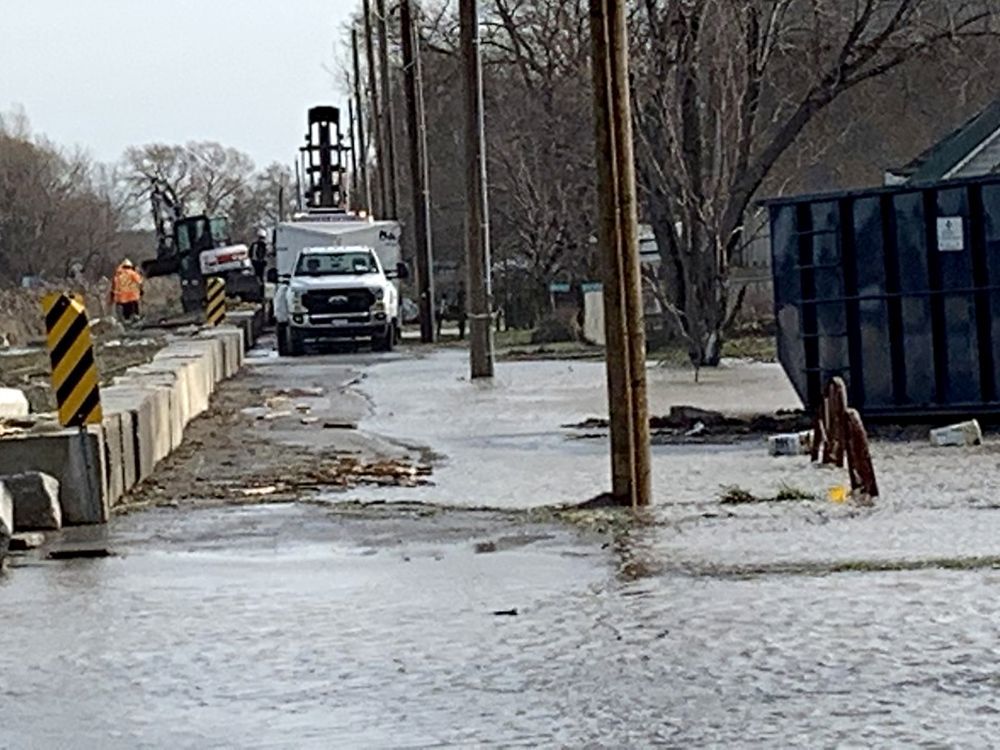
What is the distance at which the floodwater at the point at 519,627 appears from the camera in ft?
26.8

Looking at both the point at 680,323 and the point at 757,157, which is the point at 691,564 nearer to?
the point at 680,323

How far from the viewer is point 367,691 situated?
8.88 m

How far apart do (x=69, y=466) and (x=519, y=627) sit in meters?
5.46

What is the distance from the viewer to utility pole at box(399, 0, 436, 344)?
144 ft

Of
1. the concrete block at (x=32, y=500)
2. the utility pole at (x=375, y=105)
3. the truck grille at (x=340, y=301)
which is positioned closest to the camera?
the concrete block at (x=32, y=500)

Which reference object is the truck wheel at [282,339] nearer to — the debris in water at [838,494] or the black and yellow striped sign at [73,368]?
the black and yellow striped sign at [73,368]

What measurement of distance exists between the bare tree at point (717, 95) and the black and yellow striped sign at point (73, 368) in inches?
681

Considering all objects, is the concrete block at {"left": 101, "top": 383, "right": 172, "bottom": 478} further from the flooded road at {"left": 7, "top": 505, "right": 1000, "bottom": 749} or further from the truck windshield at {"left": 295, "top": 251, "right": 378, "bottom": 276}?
the truck windshield at {"left": 295, "top": 251, "right": 378, "bottom": 276}

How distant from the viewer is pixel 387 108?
183ft

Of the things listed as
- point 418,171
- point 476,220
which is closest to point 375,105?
point 418,171

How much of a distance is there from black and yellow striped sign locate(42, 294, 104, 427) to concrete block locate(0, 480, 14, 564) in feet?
3.98

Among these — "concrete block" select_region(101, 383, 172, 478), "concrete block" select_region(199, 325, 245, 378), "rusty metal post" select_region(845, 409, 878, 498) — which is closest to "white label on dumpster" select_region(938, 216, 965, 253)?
"rusty metal post" select_region(845, 409, 878, 498)

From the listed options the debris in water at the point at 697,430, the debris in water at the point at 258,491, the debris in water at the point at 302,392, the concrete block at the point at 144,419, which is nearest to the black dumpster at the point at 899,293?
the debris in water at the point at 697,430

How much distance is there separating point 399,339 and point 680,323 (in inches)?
599
